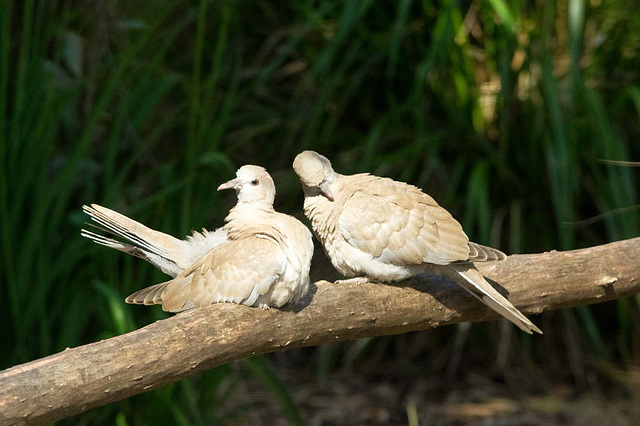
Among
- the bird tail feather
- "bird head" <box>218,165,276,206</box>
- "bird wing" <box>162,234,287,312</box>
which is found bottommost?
the bird tail feather

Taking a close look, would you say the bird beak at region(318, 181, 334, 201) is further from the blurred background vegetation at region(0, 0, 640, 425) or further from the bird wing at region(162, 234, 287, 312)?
the blurred background vegetation at region(0, 0, 640, 425)

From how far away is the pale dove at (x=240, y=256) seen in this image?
2.03 meters

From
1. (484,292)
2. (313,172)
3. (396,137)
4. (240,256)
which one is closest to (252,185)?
(313,172)

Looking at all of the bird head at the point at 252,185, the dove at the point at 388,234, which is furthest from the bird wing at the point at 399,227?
the bird head at the point at 252,185

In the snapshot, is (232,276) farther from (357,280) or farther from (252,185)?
(357,280)

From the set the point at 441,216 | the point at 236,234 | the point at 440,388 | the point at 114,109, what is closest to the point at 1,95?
the point at 114,109

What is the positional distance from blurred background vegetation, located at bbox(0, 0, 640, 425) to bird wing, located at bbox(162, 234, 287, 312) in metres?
1.00

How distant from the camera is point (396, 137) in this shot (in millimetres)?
4176

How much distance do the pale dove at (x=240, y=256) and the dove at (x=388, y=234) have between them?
0.62 feet

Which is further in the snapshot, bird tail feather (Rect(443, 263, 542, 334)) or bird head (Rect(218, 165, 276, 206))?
bird head (Rect(218, 165, 276, 206))

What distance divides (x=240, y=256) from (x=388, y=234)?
19.6 inches

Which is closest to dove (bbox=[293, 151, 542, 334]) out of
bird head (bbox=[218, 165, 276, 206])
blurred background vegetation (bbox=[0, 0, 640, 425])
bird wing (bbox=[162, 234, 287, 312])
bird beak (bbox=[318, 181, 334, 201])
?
bird beak (bbox=[318, 181, 334, 201])

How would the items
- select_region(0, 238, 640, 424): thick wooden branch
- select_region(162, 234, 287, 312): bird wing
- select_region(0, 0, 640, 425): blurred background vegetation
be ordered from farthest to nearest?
select_region(0, 0, 640, 425): blurred background vegetation → select_region(162, 234, 287, 312): bird wing → select_region(0, 238, 640, 424): thick wooden branch

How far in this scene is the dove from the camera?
2.24m
